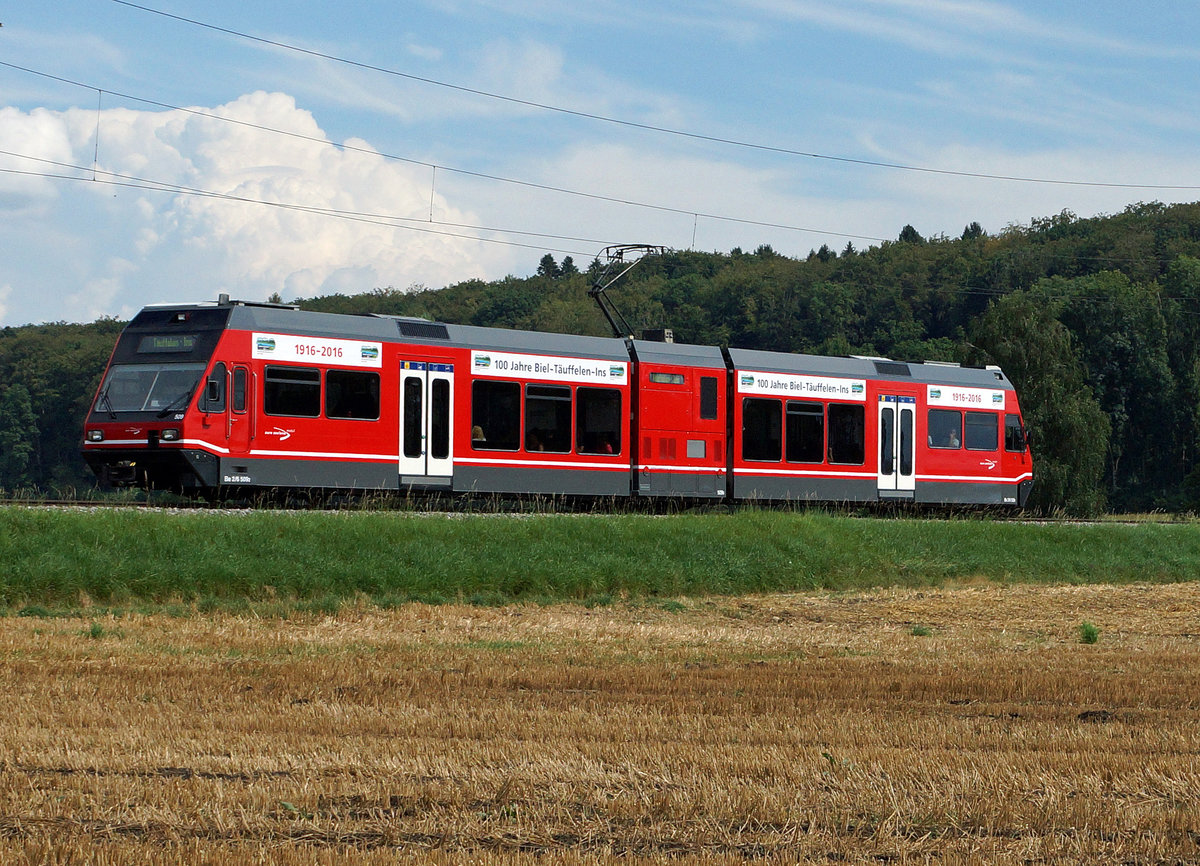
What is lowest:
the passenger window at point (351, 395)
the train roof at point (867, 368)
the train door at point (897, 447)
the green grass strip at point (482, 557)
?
the green grass strip at point (482, 557)

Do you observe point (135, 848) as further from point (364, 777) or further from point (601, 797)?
point (601, 797)

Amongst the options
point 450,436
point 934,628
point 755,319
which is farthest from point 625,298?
point 934,628

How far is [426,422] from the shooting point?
25188mm

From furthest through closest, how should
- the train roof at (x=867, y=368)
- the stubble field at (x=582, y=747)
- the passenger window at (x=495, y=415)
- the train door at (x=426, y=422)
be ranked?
the train roof at (x=867, y=368), the passenger window at (x=495, y=415), the train door at (x=426, y=422), the stubble field at (x=582, y=747)

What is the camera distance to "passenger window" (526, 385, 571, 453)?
26562 millimetres

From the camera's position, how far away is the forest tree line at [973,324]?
6769 cm

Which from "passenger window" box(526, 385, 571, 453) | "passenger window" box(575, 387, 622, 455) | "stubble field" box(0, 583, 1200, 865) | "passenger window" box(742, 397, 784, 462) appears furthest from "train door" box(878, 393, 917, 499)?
"stubble field" box(0, 583, 1200, 865)

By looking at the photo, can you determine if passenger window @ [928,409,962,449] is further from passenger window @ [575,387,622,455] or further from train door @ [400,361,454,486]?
train door @ [400,361,454,486]

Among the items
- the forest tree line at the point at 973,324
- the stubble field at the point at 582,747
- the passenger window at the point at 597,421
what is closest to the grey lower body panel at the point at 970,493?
the passenger window at the point at 597,421

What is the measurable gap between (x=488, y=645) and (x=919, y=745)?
21.1ft

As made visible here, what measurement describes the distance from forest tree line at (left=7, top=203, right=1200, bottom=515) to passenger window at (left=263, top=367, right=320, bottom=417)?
46.9 metres

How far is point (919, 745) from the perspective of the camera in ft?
27.4

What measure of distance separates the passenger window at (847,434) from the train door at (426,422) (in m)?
9.78

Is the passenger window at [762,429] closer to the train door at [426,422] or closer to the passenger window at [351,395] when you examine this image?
the train door at [426,422]
